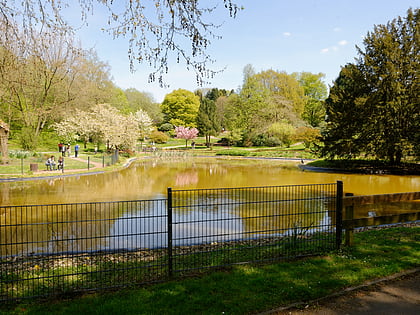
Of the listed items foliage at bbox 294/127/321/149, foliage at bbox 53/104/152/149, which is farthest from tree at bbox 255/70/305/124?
foliage at bbox 53/104/152/149

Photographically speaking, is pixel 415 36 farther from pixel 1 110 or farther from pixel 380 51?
pixel 1 110

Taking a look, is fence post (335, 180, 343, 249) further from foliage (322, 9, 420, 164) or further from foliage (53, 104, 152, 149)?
foliage (53, 104, 152, 149)

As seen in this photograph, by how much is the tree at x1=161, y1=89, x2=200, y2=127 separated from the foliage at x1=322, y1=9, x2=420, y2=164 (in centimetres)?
4504

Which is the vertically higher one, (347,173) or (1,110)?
(1,110)

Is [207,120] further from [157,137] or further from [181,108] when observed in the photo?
Result: [181,108]

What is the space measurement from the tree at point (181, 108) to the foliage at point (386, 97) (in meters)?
45.0

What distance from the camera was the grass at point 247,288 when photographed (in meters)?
3.47

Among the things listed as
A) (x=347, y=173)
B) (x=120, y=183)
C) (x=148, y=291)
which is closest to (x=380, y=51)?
(x=347, y=173)

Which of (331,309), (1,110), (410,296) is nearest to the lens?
(331,309)

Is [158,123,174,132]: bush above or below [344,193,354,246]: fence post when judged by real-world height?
above

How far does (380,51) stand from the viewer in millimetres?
21781

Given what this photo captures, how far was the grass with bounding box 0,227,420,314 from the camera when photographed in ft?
11.4

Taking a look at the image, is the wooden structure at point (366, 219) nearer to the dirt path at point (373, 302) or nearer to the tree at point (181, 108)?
the dirt path at point (373, 302)

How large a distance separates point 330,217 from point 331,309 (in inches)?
227
